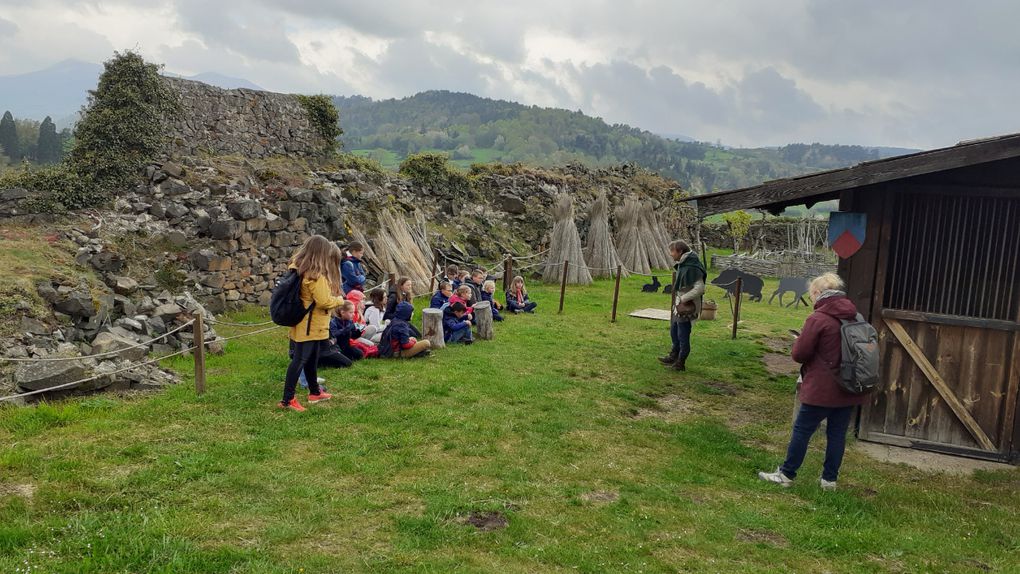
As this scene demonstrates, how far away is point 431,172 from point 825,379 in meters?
16.8

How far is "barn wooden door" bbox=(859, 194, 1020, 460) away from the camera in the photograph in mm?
6023

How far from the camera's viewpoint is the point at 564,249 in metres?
18.9

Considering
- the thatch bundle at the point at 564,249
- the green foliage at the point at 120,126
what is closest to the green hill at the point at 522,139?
the thatch bundle at the point at 564,249

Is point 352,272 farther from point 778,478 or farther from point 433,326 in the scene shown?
point 778,478

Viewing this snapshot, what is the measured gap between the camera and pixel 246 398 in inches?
258

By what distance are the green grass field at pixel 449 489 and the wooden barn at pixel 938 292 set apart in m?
0.63

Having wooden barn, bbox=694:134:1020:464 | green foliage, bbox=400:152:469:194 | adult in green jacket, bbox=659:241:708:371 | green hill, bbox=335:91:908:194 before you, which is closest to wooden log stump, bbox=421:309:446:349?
adult in green jacket, bbox=659:241:708:371

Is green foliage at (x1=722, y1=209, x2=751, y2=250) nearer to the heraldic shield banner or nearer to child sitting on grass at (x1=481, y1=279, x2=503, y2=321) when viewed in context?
child sitting on grass at (x1=481, y1=279, x2=503, y2=321)

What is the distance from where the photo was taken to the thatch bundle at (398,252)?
46.1 feet

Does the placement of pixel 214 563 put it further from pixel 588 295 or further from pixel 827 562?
pixel 588 295

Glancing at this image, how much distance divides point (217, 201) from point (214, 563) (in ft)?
31.2

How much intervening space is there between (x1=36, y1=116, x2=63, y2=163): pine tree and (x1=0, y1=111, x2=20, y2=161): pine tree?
93 cm

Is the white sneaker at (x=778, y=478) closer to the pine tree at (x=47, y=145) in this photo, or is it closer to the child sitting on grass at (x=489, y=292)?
the child sitting on grass at (x=489, y=292)

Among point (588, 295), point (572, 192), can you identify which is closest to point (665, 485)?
point (588, 295)
